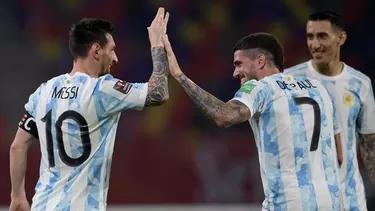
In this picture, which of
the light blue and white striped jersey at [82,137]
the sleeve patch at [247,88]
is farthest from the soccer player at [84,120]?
the sleeve patch at [247,88]

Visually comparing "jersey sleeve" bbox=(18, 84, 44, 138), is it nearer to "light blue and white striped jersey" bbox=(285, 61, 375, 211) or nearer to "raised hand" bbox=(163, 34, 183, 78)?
"raised hand" bbox=(163, 34, 183, 78)

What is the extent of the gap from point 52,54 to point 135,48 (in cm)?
80

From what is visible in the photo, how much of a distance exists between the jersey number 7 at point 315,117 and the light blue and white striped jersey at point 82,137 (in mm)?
852

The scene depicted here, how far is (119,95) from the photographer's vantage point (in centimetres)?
509

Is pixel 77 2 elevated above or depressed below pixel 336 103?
above

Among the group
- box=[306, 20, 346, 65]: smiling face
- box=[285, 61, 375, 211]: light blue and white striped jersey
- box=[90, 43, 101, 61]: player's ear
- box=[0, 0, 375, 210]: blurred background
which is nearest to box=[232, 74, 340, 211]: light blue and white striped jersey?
box=[90, 43, 101, 61]: player's ear

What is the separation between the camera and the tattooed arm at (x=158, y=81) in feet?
16.8

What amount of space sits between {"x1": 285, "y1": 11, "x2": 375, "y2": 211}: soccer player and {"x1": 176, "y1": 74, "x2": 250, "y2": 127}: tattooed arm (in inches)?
63.6

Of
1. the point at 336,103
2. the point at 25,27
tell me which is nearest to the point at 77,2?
the point at 25,27

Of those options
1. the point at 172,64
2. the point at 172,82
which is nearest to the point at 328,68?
the point at 172,64

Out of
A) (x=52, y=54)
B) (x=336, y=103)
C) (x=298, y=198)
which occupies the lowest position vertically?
(x=298, y=198)

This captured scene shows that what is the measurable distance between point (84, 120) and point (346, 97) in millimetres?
2162

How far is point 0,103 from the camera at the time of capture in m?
9.32

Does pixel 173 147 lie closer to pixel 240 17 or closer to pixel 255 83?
pixel 240 17
